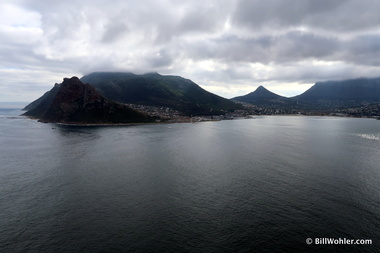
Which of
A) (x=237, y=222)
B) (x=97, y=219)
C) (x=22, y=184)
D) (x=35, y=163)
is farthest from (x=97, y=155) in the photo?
(x=237, y=222)

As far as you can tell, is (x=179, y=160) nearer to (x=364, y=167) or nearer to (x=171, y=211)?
(x=171, y=211)

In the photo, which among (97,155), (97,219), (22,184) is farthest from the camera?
(97,155)

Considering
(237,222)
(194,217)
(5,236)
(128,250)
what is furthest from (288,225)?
(5,236)

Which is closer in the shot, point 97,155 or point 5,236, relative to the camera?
point 5,236

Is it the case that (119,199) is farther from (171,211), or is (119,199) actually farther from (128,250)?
(128,250)

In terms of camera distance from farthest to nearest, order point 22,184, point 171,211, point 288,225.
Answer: point 22,184
point 171,211
point 288,225

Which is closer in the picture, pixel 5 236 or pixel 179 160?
pixel 5 236

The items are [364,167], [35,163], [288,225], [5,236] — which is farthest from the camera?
[35,163]

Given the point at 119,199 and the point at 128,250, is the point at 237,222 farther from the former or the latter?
the point at 119,199

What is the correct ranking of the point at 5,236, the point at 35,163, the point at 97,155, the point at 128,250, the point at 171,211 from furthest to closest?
the point at 97,155
the point at 35,163
the point at 171,211
the point at 5,236
the point at 128,250
